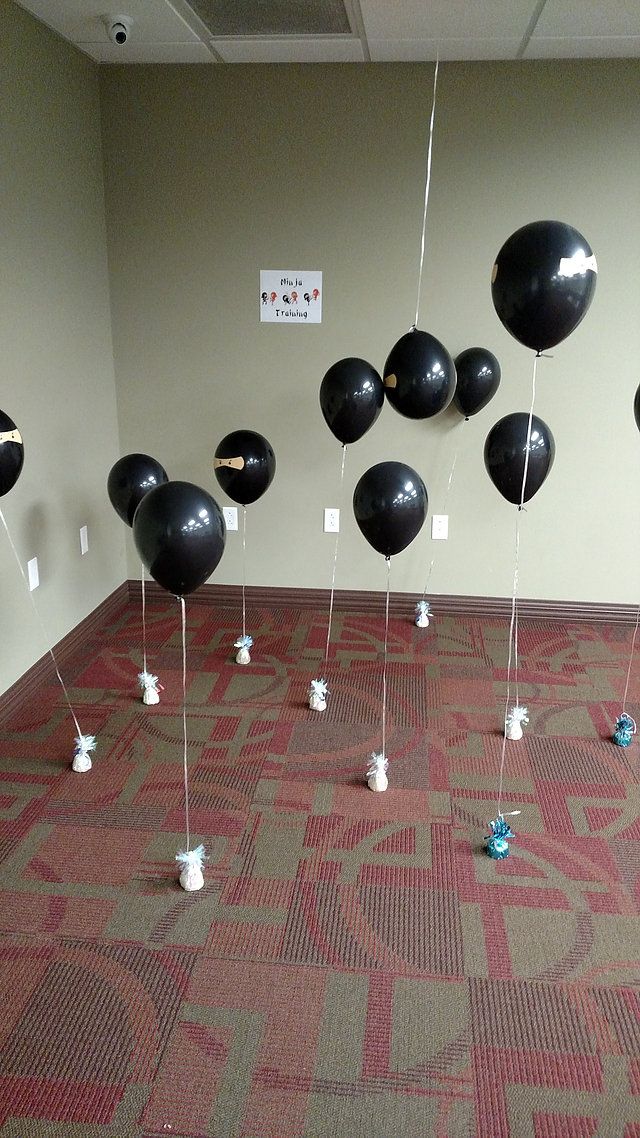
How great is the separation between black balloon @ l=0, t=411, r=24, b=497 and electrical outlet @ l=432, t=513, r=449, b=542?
238 cm

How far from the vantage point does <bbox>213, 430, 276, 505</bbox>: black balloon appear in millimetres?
3605

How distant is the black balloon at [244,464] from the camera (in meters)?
3.61

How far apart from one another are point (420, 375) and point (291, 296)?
4.53 feet

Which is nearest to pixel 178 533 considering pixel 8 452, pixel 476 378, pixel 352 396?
pixel 8 452

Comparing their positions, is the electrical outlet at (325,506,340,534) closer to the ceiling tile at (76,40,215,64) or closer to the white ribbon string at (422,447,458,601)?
the white ribbon string at (422,447,458,601)

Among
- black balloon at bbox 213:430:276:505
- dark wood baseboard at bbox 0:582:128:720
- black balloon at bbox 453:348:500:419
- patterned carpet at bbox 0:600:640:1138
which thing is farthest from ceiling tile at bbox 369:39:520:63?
dark wood baseboard at bbox 0:582:128:720

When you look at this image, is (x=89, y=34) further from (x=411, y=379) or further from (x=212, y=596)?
(x=212, y=596)

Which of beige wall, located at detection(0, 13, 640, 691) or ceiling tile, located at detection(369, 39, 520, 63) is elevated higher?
ceiling tile, located at detection(369, 39, 520, 63)

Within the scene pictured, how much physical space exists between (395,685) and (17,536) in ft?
5.92

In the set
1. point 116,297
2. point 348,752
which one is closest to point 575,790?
point 348,752

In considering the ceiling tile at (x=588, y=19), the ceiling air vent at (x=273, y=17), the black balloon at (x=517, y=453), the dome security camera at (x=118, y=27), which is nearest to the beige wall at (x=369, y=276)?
the ceiling tile at (x=588, y=19)

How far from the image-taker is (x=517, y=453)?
327cm

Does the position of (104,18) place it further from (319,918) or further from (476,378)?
(319,918)

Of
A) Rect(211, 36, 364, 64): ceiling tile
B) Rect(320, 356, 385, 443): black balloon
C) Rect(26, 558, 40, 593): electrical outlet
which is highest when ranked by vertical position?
Rect(211, 36, 364, 64): ceiling tile
